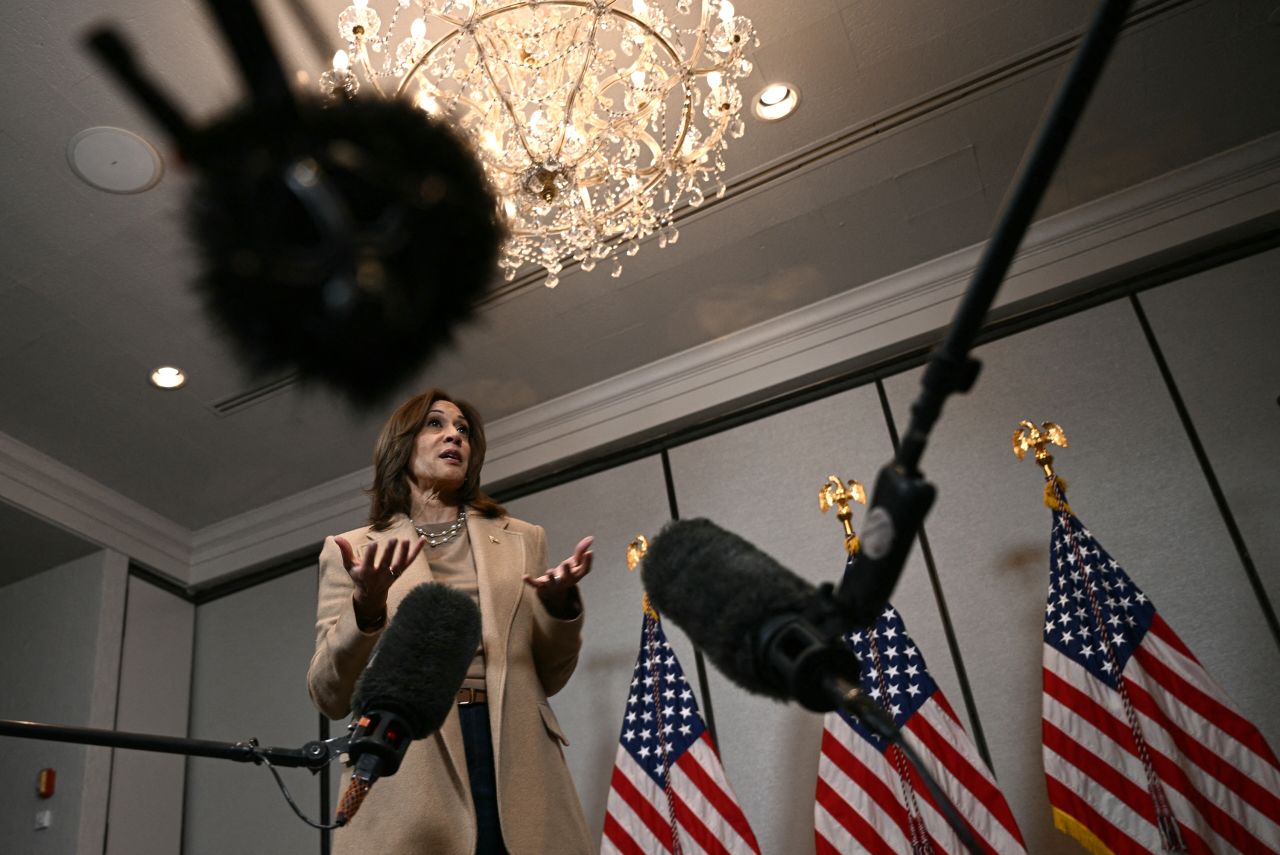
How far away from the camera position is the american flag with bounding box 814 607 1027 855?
3174 mm

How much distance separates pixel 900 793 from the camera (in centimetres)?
332

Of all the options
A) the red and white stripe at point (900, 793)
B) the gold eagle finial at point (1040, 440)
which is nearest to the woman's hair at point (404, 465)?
the red and white stripe at point (900, 793)

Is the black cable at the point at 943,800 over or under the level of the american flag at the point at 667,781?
under

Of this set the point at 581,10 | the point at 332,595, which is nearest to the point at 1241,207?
the point at 581,10

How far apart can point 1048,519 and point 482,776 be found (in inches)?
102

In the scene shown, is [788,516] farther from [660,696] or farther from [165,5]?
[165,5]

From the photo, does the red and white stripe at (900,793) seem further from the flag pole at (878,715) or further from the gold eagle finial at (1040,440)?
the gold eagle finial at (1040,440)

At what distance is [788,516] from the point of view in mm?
4324

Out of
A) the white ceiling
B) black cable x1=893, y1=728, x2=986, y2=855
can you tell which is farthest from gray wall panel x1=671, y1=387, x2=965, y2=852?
black cable x1=893, y1=728, x2=986, y2=855

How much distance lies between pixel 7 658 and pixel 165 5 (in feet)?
11.3

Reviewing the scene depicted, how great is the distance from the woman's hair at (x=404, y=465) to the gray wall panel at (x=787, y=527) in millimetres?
1645

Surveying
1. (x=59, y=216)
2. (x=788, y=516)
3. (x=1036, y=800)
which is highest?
(x=59, y=216)

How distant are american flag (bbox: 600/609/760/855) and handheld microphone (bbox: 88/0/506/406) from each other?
1.58 m

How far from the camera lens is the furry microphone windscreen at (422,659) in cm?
130
